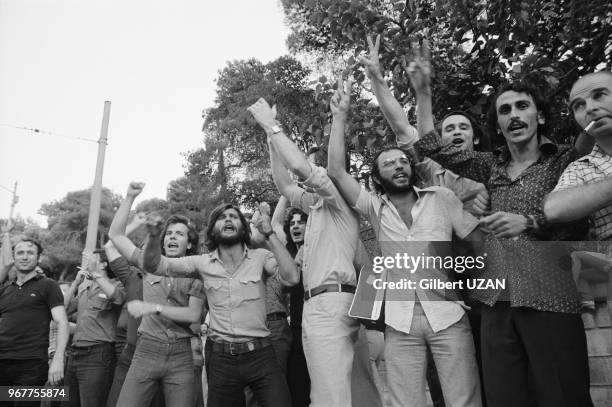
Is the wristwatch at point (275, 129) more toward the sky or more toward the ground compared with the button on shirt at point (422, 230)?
more toward the sky

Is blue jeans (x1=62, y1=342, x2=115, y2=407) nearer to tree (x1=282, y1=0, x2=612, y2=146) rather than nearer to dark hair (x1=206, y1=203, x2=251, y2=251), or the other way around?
dark hair (x1=206, y1=203, x2=251, y2=251)

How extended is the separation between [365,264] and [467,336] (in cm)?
83

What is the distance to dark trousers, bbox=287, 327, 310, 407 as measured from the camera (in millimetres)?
4035

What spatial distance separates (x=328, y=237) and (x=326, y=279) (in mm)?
298

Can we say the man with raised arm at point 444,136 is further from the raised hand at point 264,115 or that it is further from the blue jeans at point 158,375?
the blue jeans at point 158,375

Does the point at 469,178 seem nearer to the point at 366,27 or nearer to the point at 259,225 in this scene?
the point at 259,225

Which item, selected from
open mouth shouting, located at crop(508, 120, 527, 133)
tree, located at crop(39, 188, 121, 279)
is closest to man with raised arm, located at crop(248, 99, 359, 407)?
open mouth shouting, located at crop(508, 120, 527, 133)

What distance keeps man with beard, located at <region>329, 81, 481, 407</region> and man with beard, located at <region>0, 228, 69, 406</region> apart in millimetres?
3366

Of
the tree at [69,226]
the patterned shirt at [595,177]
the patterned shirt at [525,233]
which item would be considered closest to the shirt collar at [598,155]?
the patterned shirt at [595,177]

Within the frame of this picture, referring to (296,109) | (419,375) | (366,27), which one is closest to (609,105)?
(419,375)

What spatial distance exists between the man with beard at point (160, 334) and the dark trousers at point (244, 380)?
1.75 feet

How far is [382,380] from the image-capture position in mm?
5562

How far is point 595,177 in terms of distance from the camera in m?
2.23

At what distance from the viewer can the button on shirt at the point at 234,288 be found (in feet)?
12.3
